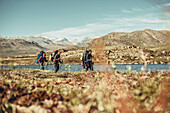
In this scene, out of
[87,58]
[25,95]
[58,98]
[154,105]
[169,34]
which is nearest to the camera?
[154,105]

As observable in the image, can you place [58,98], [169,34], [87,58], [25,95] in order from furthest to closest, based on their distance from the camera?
1. [87,58]
2. [25,95]
3. [58,98]
4. [169,34]

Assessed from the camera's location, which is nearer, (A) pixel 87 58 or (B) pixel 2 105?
(B) pixel 2 105

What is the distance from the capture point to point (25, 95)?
599 cm

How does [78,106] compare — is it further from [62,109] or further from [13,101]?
[13,101]

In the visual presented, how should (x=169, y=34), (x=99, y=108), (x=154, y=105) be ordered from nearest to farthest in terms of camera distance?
(x=99, y=108) → (x=154, y=105) → (x=169, y=34)

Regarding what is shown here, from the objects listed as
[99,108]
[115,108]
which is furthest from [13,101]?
[115,108]

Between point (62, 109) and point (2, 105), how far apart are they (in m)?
1.76

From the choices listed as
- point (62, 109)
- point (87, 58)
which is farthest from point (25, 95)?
point (87, 58)

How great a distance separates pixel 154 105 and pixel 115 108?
1.14 meters

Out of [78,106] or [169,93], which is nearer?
[78,106]

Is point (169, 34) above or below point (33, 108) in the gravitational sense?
above

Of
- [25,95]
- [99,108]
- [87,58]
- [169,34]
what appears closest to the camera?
[99,108]

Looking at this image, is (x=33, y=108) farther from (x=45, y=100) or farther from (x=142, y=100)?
(x=142, y=100)

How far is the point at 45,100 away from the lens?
208 inches
